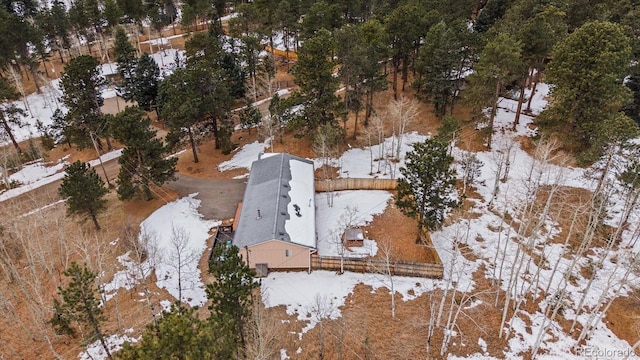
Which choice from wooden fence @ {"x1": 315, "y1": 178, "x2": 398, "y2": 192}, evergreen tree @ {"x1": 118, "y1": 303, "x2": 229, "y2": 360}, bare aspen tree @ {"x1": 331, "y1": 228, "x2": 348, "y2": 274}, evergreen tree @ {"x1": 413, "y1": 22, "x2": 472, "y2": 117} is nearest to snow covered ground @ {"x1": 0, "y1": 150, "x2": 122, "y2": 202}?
wooden fence @ {"x1": 315, "y1": 178, "x2": 398, "y2": 192}

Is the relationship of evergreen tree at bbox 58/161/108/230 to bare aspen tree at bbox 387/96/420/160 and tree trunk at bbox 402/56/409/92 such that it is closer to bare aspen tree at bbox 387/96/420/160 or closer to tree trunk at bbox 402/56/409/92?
bare aspen tree at bbox 387/96/420/160

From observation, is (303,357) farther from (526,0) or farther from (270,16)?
(270,16)

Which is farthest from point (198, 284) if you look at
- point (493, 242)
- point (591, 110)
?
point (591, 110)

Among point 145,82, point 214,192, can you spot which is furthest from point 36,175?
point 214,192

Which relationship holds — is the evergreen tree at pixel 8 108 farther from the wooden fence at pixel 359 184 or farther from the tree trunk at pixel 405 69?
the tree trunk at pixel 405 69

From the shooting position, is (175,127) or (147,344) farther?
(175,127)

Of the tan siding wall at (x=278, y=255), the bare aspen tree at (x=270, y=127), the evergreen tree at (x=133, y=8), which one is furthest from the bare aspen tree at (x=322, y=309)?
the evergreen tree at (x=133, y=8)
